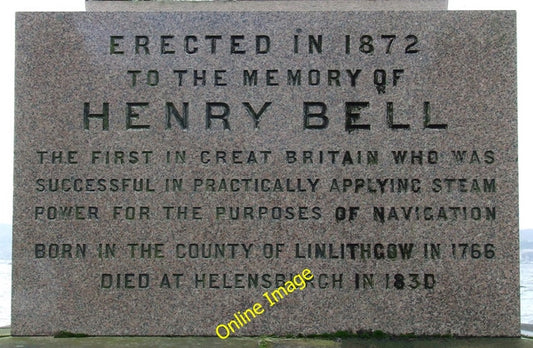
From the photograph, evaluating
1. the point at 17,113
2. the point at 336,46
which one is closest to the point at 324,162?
the point at 336,46

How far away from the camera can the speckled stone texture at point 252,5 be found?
566 centimetres

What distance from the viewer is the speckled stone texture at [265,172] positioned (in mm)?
5227

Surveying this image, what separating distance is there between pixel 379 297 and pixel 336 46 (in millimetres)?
2076

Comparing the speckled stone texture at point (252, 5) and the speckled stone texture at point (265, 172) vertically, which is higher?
the speckled stone texture at point (252, 5)

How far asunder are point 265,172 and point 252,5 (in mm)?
1502

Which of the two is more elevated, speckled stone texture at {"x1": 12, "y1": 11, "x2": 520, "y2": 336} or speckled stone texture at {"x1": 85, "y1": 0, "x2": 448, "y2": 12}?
speckled stone texture at {"x1": 85, "y1": 0, "x2": 448, "y2": 12}

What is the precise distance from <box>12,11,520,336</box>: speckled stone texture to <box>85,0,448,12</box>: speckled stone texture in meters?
0.26

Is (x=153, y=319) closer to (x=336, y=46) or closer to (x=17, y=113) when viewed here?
(x=17, y=113)

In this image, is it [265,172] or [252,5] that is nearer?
[265,172]

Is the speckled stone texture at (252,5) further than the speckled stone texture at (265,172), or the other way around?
the speckled stone texture at (252,5)

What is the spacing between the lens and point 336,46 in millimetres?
5426

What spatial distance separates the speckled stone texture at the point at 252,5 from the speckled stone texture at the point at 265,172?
26cm

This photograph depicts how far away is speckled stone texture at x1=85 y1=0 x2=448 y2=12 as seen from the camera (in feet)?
18.6

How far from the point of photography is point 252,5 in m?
5.69
